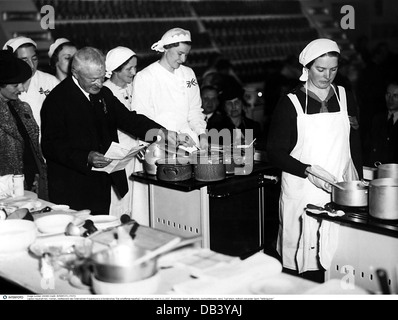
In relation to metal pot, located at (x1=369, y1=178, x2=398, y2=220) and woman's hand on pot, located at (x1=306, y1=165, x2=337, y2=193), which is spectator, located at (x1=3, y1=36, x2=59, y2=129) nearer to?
woman's hand on pot, located at (x1=306, y1=165, x2=337, y2=193)

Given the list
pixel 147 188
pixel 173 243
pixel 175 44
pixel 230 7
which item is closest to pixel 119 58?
pixel 175 44

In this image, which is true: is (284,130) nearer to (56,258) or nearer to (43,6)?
(56,258)

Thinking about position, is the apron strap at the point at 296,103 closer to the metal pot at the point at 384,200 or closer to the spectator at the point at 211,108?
the metal pot at the point at 384,200

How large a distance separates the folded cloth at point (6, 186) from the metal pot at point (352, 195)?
5.58 ft

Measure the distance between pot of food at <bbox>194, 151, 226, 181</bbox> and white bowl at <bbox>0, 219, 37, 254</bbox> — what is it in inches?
48.4

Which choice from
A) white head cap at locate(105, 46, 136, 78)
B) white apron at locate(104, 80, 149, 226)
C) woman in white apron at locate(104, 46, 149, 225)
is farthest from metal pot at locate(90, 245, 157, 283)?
white head cap at locate(105, 46, 136, 78)

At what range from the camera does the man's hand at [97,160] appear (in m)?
3.13

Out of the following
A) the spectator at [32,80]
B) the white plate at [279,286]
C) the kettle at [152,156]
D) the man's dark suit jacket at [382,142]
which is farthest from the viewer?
the man's dark suit jacket at [382,142]

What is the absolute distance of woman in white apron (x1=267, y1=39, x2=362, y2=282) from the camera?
2.98m

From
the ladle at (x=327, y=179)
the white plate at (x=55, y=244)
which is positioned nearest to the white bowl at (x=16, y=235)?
the white plate at (x=55, y=244)

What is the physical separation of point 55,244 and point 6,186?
3.16ft

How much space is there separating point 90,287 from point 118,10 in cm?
562

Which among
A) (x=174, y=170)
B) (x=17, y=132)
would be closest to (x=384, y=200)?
(x=174, y=170)

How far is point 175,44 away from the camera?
406cm
